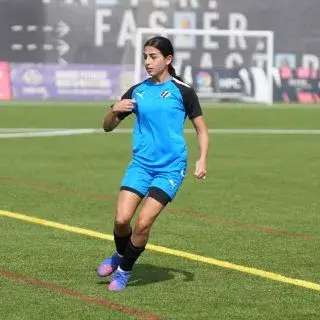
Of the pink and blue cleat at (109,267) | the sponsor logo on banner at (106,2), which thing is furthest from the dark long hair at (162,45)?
the sponsor logo on banner at (106,2)

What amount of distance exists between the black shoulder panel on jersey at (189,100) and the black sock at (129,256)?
1.17 m

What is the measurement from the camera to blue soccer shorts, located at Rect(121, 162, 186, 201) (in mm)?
9117

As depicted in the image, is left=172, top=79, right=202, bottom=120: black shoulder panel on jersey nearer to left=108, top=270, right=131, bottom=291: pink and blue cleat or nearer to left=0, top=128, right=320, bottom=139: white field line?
left=108, top=270, right=131, bottom=291: pink and blue cleat

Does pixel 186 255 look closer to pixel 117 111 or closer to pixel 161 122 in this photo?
pixel 161 122

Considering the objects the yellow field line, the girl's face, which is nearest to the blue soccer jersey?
the girl's face

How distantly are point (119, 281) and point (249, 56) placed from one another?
135 ft

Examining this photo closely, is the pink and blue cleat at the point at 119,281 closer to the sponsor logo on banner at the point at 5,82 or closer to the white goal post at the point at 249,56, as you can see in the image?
the white goal post at the point at 249,56

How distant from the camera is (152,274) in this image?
32.5 ft

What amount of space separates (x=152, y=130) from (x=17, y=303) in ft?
5.86

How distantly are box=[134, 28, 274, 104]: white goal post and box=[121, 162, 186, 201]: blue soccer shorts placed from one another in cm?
3589

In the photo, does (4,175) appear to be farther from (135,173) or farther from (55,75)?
(55,75)

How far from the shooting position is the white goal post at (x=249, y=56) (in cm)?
4591

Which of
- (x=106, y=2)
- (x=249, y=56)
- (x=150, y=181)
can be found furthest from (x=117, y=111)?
(x=106, y=2)

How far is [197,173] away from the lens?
9102 millimetres
